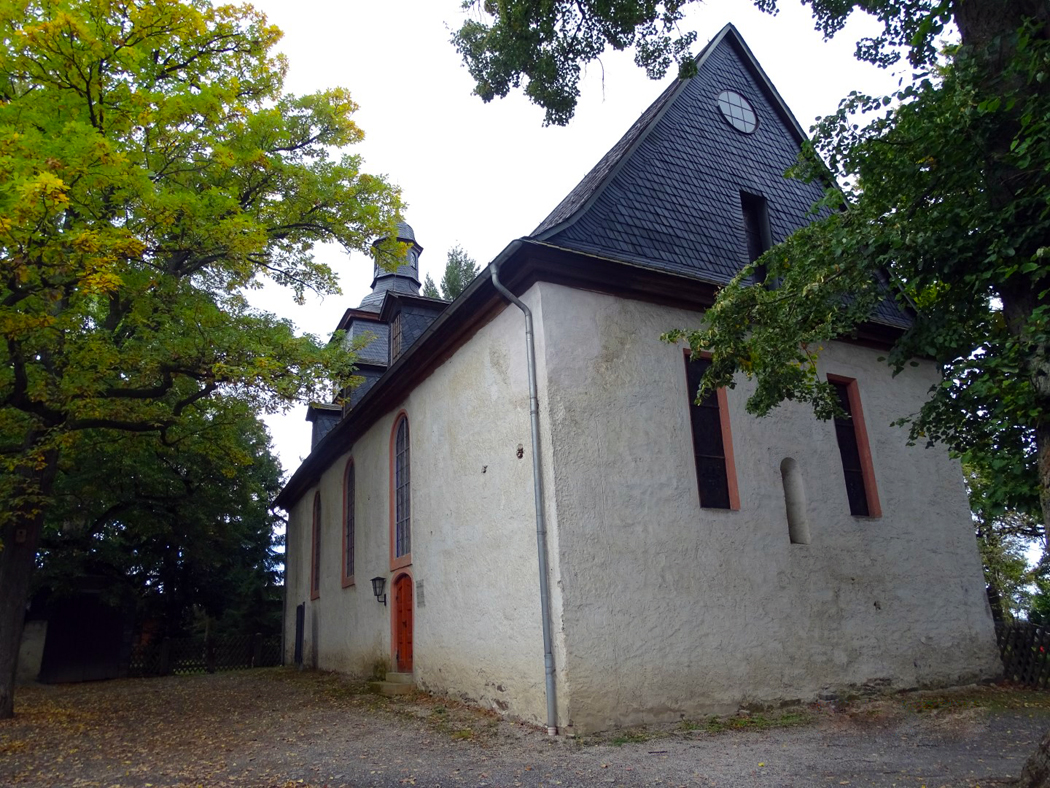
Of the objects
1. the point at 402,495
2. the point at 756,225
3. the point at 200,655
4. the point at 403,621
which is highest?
the point at 756,225

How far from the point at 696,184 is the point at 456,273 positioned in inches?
874

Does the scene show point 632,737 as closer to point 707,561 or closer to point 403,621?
point 707,561

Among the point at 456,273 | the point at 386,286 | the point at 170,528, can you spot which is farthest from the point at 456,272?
the point at 170,528

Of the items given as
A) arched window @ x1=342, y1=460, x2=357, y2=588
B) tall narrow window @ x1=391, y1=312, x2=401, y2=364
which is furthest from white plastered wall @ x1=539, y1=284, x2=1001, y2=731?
arched window @ x1=342, y1=460, x2=357, y2=588

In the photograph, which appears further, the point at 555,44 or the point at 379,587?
the point at 379,587

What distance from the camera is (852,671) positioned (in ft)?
32.8

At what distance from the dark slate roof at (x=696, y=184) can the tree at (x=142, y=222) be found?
4084mm

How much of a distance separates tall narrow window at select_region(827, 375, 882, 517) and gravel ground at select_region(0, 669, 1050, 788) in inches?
Answer: 102

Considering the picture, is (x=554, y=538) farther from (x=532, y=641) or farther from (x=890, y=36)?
(x=890, y=36)

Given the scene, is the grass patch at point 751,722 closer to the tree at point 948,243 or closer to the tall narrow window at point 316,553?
the tree at point 948,243

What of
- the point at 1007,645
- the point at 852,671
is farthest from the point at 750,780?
the point at 1007,645

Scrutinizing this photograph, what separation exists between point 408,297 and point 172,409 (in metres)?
6.19

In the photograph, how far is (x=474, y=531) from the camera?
34.0 ft

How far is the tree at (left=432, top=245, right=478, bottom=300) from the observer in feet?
107
